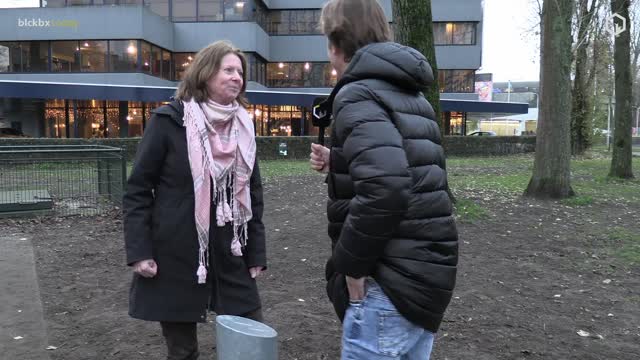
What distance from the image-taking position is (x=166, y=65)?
37.1 meters

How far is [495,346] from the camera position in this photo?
3895 millimetres

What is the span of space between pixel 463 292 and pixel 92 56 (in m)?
33.2

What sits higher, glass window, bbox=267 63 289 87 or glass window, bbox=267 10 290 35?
glass window, bbox=267 10 290 35

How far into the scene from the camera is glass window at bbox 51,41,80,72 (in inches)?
1319

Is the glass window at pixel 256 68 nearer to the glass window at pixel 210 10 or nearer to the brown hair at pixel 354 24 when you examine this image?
the glass window at pixel 210 10

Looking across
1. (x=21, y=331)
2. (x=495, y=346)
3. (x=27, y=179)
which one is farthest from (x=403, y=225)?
(x=27, y=179)

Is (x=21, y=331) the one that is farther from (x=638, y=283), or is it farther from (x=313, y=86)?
(x=313, y=86)

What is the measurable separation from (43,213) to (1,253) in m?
2.30

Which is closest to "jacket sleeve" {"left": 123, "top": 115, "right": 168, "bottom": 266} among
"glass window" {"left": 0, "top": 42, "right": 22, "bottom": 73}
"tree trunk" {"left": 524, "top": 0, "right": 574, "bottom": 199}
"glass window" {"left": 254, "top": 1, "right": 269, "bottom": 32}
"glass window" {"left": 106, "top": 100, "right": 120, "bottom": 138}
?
"tree trunk" {"left": 524, "top": 0, "right": 574, "bottom": 199}

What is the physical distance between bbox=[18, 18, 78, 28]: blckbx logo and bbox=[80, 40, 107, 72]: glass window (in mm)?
1278

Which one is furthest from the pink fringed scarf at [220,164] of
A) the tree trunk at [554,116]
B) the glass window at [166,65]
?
the glass window at [166,65]

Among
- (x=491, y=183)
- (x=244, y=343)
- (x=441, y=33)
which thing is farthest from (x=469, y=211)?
(x=441, y=33)

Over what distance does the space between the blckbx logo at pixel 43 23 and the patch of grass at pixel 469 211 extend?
102 feet

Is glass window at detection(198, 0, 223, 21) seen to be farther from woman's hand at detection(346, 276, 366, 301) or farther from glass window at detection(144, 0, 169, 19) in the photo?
woman's hand at detection(346, 276, 366, 301)
